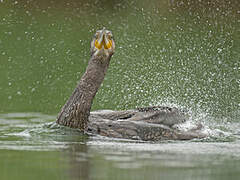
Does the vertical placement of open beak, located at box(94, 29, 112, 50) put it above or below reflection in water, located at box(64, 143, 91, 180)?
above

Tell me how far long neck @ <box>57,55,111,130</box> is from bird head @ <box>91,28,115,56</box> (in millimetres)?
80

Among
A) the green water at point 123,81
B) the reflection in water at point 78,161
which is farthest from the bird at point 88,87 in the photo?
the reflection in water at point 78,161

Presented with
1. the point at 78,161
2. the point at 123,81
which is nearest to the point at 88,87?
the point at 78,161

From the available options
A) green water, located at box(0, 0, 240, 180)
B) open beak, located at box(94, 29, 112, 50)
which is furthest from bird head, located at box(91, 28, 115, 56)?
green water, located at box(0, 0, 240, 180)

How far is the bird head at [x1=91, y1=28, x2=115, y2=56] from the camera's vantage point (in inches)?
356

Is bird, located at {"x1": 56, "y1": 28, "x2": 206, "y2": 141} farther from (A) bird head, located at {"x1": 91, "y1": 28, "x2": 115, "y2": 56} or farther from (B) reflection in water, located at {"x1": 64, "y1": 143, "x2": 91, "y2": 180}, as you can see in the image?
(B) reflection in water, located at {"x1": 64, "y1": 143, "x2": 91, "y2": 180}

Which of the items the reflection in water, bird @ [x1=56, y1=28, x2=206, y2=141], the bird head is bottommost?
the reflection in water

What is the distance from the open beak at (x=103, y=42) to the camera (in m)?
9.02

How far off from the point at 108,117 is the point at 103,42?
997 mm

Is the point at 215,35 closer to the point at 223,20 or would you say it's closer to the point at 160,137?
the point at 223,20

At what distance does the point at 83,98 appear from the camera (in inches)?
351

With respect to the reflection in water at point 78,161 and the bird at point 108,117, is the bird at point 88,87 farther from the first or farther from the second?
the reflection in water at point 78,161

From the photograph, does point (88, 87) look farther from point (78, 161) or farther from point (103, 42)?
point (78, 161)

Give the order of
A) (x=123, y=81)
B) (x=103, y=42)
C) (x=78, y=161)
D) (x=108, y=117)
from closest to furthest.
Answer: (x=78, y=161)
(x=108, y=117)
(x=103, y=42)
(x=123, y=81)
